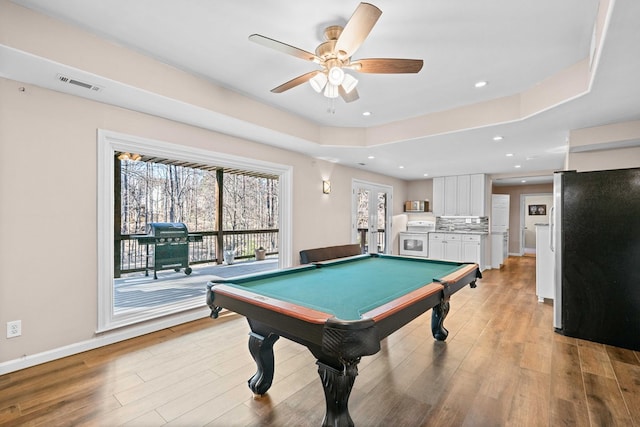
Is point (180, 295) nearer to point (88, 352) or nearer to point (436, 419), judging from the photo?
point (88, 352)

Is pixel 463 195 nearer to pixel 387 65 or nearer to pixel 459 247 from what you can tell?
pixel 459 247

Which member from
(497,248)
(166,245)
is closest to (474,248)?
(497,248)

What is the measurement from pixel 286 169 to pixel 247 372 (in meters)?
2.97

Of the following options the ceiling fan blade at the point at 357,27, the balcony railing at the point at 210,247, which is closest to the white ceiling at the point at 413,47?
the ceiling fan blade at the point at 357,27

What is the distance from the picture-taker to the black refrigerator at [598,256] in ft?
9.10

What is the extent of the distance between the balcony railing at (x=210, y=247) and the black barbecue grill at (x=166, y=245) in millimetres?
369

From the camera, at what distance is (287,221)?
4516mm

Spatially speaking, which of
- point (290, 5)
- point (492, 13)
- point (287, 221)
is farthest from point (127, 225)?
point (492, 13)

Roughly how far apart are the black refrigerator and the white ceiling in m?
0.76

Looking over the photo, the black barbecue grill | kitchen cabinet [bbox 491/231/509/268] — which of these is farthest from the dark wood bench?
kitchen cabinet [bbox 491/231/509/268]

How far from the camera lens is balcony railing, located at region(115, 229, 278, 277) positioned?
5.78 meters

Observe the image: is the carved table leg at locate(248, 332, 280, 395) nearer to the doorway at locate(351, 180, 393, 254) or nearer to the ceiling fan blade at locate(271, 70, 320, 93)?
the ceiling fan blade at locate(271, 70, 320, 93)

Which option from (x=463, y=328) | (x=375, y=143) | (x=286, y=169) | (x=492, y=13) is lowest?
(x=463, y=328)

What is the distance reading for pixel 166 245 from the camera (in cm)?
548
